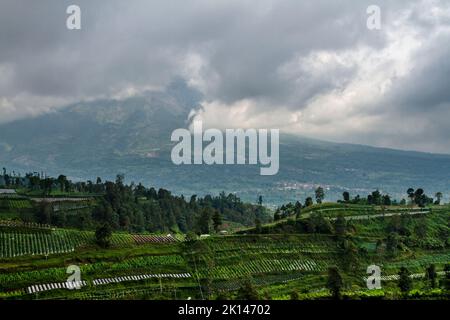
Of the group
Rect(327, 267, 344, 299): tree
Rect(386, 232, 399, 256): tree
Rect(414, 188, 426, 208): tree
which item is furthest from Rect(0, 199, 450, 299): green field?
Rect(414, 188, 426, 208): tree

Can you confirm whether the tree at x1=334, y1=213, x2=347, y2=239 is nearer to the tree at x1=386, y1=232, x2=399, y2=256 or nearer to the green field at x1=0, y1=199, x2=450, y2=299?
the green field at x1=0, y1=199, x2=450, y2=299

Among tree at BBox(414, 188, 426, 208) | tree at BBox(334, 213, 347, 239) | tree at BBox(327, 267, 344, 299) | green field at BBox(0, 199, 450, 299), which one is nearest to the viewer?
tree at BBox(327, 267, 344, 299)

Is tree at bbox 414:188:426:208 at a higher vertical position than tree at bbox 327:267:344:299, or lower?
higher

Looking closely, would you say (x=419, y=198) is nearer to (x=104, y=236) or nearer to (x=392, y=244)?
(x=392, y=244)

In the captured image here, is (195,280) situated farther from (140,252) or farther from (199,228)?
(199,228)

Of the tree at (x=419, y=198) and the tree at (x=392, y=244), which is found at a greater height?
the tree at (x=419, y=198)

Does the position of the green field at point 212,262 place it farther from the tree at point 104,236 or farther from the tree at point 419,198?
the tree at point 419,198

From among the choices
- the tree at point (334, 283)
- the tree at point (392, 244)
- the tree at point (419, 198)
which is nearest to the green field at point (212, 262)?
the tree at point (392, 244)

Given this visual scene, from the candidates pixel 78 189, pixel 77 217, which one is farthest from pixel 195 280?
pixel 78 189

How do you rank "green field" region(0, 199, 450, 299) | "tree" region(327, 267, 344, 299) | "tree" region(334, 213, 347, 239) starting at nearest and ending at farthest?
"tree" region(327, 267, 344, 299), "green field" region(0, 199, 450, 299), "tree" region(334, 213, 347, 239)

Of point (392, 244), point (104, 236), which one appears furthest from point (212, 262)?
point (392, 244)

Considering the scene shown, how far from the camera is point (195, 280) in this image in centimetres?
5553
